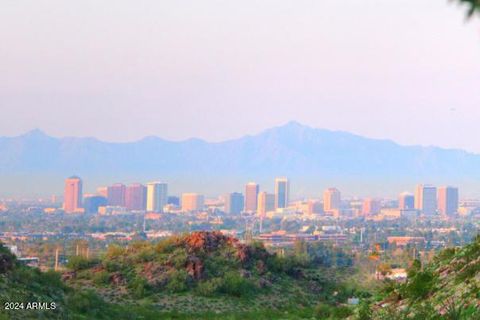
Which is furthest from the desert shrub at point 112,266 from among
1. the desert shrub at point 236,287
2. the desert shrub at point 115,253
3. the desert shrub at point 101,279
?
the desert shrub at point 236,287

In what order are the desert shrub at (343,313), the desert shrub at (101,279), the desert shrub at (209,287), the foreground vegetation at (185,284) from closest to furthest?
the desert shrub at (343,313)
the foreground vegetation at (185,284)
the desert shrub at (209,287)
the desert shrub at (101,279)

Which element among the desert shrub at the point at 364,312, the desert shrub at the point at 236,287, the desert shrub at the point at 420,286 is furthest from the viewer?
the desert shrub at the point at 236,287

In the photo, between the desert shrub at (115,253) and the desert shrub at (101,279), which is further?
the desert shrub at (115,253)

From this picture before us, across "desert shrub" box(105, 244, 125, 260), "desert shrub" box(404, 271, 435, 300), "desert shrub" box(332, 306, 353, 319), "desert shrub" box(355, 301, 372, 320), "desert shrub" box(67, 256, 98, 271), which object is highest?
"desert shrub" box(404, 271, 435, 300)

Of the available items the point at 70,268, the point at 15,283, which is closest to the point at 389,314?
the point at 15,283

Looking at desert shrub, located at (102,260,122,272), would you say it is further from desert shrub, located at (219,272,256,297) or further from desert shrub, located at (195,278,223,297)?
desert shrub, located at (219,272,256,297)

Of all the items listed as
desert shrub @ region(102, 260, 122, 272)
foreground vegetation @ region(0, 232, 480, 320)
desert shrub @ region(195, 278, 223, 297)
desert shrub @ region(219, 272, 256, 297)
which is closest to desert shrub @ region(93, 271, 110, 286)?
foreground vegetation @ region(0, 232, 480, 320)

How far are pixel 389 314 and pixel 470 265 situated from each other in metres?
1.66

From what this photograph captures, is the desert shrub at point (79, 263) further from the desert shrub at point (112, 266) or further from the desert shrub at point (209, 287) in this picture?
the desert shrub at point (209, 287)

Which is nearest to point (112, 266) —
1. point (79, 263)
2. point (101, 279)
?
point (101, 279)

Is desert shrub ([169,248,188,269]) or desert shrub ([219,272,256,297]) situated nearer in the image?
desert shrub ([219,272,256,297])

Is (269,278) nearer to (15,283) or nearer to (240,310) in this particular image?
(240,310)

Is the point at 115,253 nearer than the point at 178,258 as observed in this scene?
No

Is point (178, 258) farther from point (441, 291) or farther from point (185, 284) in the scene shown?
point (441, 291)
